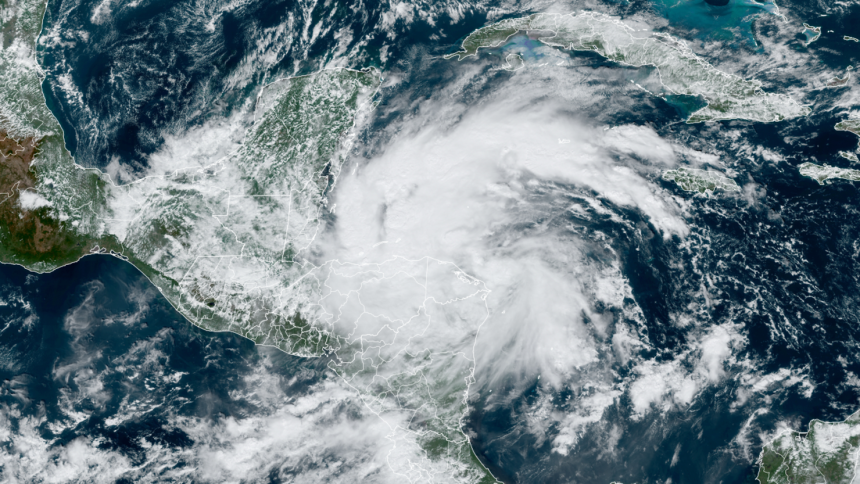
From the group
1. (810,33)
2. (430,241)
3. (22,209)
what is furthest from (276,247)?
(810,33)

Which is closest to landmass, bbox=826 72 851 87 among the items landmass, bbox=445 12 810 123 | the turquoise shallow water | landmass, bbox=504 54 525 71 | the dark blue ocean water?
landmass, bbox=445 12 810 123

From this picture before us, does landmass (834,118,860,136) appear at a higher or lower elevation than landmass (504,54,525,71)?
lower

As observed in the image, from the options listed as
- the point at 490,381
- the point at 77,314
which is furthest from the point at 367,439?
the point at 77,314

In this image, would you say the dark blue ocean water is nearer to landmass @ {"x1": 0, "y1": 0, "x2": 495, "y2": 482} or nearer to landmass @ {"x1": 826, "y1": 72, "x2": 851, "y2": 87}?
landmass @ {"x1": 0, "y1": 0, "x2": 495, "y2": 482}

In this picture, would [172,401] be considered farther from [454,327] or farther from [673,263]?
[673,263]

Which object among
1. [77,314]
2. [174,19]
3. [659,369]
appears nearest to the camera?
[659,369]

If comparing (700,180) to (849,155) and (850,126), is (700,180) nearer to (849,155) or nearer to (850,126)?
(849,155)

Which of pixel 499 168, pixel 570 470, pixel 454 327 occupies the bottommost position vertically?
pixel 570 470
